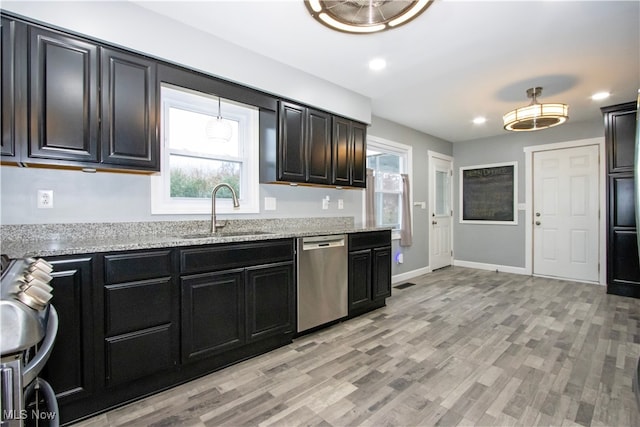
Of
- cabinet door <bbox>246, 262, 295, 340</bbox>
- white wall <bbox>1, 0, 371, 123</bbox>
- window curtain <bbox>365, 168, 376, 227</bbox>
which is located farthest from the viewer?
window curtain <bbox>365, 168, 376, 227</bbox>

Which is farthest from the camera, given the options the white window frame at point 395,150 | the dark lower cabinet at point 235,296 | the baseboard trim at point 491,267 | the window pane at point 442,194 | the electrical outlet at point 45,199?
the window pane at point 442,194

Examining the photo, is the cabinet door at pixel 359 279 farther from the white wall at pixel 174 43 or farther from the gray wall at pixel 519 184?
the gray wall at pixel 519 184

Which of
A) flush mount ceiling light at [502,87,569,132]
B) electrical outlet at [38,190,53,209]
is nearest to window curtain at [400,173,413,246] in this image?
flush mount ceiling light at [502,87,569,132]

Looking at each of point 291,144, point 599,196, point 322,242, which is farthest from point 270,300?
point 599,196

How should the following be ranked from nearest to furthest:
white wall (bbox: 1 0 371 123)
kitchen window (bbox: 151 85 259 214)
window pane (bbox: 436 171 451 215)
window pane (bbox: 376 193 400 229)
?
white wall (bbox: 1 0 371 123), kitchen window (bbox: 151 85 259 214), window pane (bbox: 376 193 400 229), window pane (bbox: 436 171 451 215)

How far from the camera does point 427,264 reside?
18.1 feet

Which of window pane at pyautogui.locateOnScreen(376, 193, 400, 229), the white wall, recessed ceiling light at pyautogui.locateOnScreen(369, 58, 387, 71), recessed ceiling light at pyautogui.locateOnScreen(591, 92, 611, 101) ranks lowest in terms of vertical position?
window pane at pyautogui.locateOnScreen(376, 193, 400, 229)

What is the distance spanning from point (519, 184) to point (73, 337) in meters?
6.30

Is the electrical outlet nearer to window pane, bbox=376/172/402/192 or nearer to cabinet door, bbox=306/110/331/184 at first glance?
cabinet door, bbox=306/110/331/184

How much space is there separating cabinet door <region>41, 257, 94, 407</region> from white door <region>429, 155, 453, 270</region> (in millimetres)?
5167

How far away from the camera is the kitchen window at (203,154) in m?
2.53

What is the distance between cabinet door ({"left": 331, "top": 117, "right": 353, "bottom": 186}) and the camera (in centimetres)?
338

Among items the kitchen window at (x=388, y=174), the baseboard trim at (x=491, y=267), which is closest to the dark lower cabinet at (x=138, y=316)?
the kitchen window at (x=388, y=174)

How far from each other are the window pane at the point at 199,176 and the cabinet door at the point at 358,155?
54.0 inches
